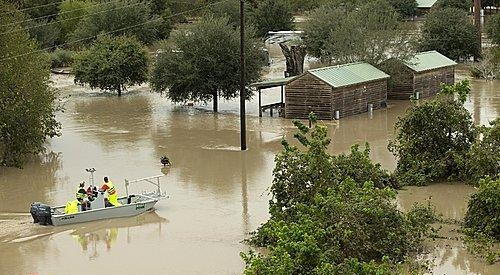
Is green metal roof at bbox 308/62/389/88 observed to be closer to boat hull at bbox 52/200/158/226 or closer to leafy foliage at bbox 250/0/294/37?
boat hull at bbox 52/200/158/226

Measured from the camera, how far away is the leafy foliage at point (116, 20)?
56.9 m

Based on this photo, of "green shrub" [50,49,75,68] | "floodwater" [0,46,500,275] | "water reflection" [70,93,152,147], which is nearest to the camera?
"floodwater" [0,46,500,275]

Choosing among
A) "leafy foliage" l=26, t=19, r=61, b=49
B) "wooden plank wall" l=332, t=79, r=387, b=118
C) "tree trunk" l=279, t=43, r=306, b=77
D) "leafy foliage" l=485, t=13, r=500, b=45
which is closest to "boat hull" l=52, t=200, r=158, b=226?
"wooden plank wall" l=332, t=79, r=387, b=118

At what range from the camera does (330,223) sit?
17.9 meters

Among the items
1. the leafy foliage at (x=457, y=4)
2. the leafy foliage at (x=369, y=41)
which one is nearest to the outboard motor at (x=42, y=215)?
the leafy foliage at (x=369, y=41)

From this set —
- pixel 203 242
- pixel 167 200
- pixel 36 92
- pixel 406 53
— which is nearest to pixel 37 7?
pixel 406 53

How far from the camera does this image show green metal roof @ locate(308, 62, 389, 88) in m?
37.2

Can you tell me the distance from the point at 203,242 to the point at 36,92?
11.7m

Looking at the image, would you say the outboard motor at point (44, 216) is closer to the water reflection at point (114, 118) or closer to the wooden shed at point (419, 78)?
the water reflection at point (114, 118)

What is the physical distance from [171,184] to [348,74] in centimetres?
1398

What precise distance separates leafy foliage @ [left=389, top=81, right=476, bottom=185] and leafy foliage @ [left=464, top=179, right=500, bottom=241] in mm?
4973

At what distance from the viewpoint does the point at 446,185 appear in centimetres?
2530

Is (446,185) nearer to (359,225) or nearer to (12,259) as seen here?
(359,225)

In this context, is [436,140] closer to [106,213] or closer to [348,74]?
[106,213]
